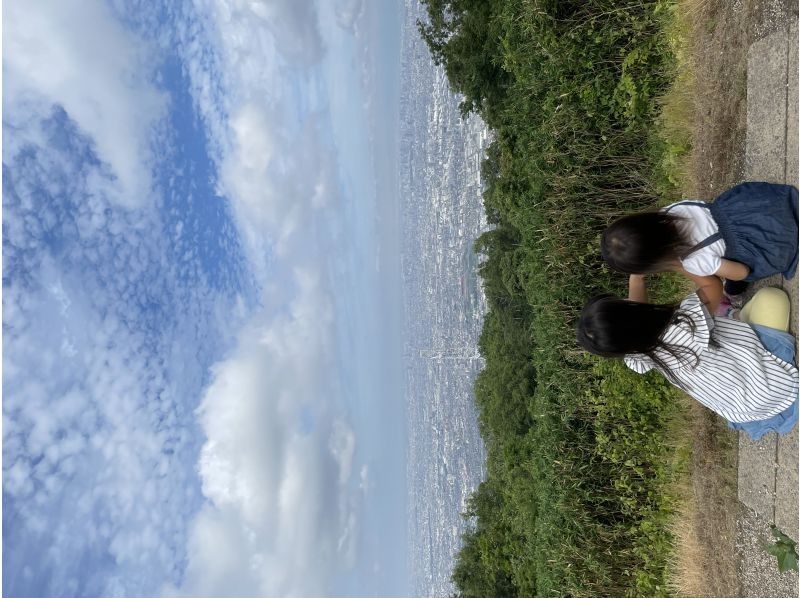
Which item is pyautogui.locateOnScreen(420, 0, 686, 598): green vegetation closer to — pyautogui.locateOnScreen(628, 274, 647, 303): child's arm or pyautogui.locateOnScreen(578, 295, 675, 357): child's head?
pyautogui.locateOnScreen(628, 274, 647, 303): child's arm

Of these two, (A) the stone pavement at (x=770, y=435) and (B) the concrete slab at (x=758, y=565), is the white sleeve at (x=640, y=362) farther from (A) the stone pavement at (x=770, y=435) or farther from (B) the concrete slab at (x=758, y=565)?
(B) the concrete slab at (x=758, y=565)

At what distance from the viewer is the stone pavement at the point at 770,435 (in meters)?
5.50

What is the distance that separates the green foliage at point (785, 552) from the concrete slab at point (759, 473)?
331 mm

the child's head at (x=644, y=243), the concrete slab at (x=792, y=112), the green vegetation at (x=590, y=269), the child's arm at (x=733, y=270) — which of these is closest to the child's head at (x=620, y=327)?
the child's head at (x=644, y=243)

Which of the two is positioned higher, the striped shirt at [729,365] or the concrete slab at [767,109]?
the concrete slab at [767,109]

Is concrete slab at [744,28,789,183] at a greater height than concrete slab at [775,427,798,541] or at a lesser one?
greater

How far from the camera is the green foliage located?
5473mm

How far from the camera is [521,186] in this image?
13070 millimetres

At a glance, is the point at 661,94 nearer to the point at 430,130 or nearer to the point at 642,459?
the point at 642,459

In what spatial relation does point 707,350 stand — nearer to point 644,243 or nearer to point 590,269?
point 644,243

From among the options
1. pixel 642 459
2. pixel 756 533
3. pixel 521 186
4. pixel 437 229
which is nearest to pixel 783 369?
pixel 756 533

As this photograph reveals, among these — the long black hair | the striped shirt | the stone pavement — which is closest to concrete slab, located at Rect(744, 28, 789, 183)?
the stone pavement

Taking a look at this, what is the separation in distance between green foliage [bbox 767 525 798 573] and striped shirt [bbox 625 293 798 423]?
1.78 m

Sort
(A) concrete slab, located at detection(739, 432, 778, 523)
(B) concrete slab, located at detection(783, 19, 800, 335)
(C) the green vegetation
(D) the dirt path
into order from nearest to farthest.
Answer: (B) concrete slab, located at detection(783, 19, 800, 335), (D) the dirt path, (A) concrete slab, located at detection(739, 432, 778, 523), (C) the green vegetation
